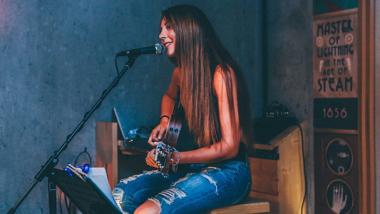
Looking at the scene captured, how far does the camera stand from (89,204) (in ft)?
6.93

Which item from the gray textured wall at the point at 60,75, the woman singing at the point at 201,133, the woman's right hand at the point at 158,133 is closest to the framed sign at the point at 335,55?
the gray textured wall at the point at 60,75

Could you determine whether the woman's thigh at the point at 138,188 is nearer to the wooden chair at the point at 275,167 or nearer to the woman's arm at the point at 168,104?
the woman's arm at the point at 168,104

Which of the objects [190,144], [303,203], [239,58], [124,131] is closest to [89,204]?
[190,144]

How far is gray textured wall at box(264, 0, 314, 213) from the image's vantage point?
A: 12.1 ft

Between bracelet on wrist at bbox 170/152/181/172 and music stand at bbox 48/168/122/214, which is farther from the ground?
bracelet on wrist at bbox 170/152/181/172

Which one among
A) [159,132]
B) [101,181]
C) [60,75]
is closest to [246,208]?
[159,132]

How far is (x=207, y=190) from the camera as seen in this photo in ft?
7.84

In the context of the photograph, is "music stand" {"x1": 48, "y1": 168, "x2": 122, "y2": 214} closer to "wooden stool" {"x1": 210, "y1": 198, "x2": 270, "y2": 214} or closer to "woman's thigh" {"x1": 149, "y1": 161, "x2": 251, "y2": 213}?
"woman's thigh" {"x1": 149, "y1": 161, "x2": 251, "y2": 213}

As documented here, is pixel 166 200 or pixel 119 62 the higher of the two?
pixel 119 62

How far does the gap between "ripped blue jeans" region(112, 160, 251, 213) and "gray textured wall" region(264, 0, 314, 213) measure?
1.23 m

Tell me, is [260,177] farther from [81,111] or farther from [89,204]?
[89,204]

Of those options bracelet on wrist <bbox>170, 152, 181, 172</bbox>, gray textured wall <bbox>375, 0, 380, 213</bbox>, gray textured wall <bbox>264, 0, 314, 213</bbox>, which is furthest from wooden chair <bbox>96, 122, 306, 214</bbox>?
bracelet on wrist <bbox>170, 152, 181, 172</bbox>

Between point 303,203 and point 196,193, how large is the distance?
54.5 inches

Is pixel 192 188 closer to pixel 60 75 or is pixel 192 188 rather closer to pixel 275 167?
pixel 275 167
